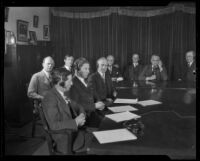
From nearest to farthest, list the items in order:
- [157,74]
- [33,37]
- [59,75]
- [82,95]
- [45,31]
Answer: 1. [59,75]
2. [82,95]
3. [33,37]
4. [157,74]
5. [45,31]

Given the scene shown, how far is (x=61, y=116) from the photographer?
2021mm

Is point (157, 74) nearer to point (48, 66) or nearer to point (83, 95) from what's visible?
point (48, 66)

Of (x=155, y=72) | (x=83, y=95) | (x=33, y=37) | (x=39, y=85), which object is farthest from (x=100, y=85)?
(x=33, y=37)

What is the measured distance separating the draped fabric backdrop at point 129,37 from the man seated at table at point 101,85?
2.17m

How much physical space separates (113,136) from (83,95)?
48.4 inches

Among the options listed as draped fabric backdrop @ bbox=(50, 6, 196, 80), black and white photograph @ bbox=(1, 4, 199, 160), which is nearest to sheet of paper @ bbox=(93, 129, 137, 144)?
black and white photograph @ bbox=(1, 4, 199, 160)

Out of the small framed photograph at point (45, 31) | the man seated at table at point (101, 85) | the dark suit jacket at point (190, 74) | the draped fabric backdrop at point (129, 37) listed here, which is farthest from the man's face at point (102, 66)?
the draped fabric backdrop at point (129, 37)

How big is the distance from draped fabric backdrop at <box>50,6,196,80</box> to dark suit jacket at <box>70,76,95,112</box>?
8.60 ft

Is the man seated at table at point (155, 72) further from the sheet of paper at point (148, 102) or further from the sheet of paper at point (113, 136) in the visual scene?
the sheet of paper at point (113, 136)

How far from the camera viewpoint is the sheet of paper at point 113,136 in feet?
4.69

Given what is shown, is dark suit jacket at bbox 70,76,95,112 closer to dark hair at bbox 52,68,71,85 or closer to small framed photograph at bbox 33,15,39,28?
dark hair at bbox 52,68,71,85

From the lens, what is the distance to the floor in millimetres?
2885
